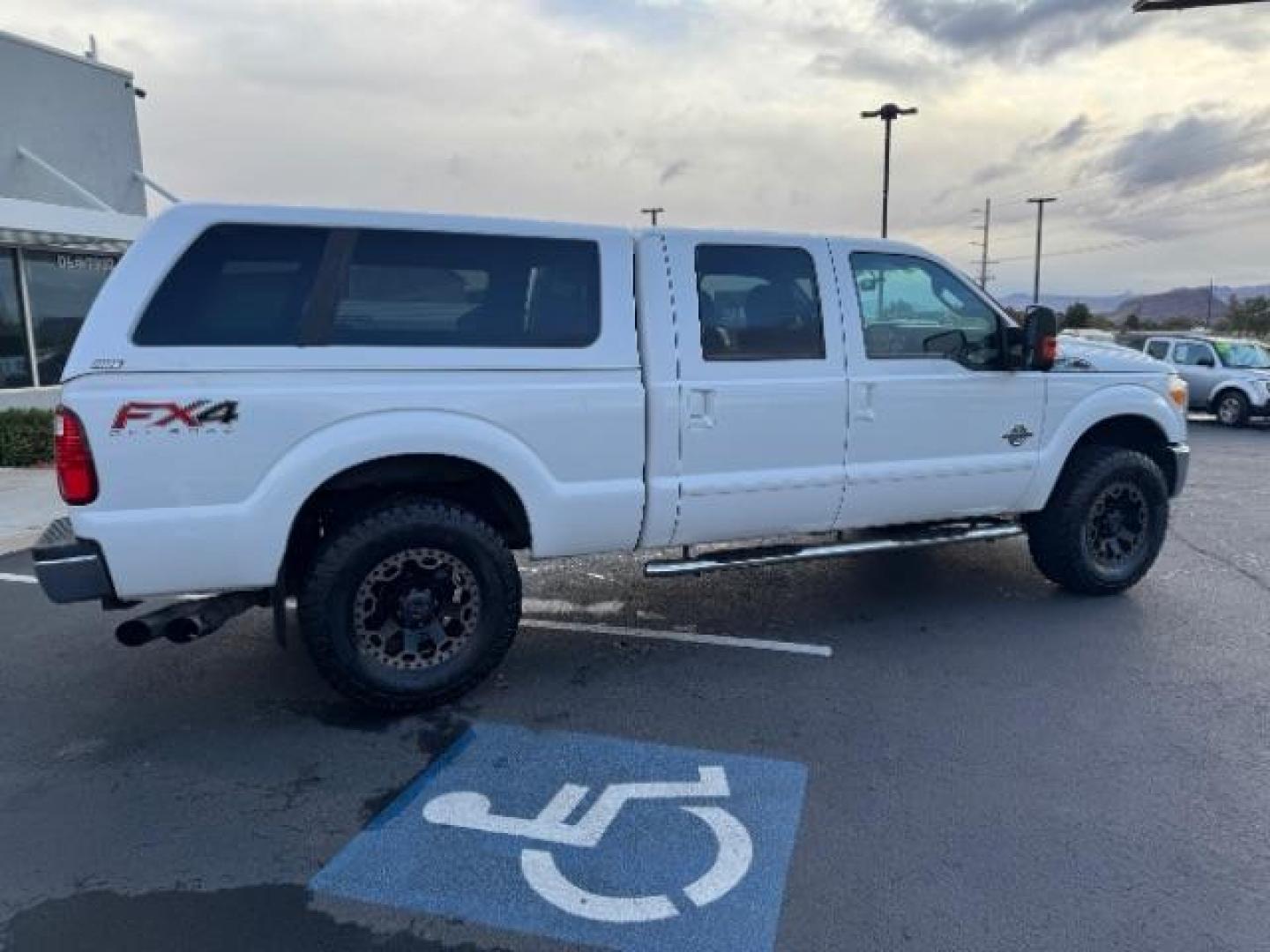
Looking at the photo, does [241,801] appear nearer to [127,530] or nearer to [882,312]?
[127,530]

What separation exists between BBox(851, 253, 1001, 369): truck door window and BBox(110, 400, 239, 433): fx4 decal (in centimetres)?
307

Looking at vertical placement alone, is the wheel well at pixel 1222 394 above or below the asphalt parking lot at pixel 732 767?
above

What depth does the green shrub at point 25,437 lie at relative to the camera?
31.9 feet

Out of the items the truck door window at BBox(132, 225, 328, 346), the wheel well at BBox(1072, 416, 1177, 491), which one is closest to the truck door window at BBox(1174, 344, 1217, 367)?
the wheel well at BBox(1072, 416, 1177, 491)

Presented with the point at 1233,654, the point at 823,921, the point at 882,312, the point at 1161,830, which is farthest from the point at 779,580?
the point at 823,921

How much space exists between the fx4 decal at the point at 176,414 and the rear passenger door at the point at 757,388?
195 cm

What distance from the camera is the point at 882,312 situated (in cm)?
457

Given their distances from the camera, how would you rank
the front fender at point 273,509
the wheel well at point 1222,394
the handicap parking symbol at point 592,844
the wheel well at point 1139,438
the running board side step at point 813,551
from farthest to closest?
the wheel well at point 1222,394
the wheel well at point 1139,438
the running board side step at point 813,551
the front fender at point 273,509
the handicap parking symbol at point 592,844

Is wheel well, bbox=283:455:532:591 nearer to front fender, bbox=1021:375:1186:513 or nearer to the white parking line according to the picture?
the white parking line

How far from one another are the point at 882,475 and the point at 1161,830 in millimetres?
2110

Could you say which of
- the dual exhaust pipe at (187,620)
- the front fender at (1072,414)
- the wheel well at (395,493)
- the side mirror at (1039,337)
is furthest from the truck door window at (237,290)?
the front fender at (1072,414)

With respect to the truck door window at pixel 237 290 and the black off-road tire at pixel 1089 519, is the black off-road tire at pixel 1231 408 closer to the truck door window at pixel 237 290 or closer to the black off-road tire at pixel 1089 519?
the black off-road tire at pixel 1089 519

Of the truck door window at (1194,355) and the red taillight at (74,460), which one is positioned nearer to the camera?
the red taillight at (74,460)

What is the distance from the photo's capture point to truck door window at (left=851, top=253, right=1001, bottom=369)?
454 centimetres
